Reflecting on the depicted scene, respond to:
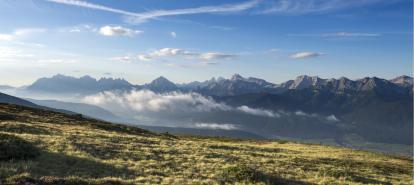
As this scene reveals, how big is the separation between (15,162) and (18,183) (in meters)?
7.06

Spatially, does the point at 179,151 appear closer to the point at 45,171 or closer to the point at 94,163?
the point at 94,163

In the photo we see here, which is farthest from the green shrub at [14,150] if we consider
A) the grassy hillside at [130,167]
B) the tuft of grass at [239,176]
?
the tuft of grass at [239,176]

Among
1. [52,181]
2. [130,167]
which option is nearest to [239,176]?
[130,167]

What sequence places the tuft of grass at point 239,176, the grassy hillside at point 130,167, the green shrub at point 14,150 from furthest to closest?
the tuft of grass at point 239,176
the green shrub at point 14,150
the grassy hillside at point 130,167

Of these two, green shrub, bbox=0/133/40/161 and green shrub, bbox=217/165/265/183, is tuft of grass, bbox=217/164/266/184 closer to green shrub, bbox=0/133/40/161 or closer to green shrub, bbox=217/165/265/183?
green shrub, bbox=217/165/265/183

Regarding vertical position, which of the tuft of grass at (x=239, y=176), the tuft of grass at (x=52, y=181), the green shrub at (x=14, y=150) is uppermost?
the green shrub at (x=14, y=150)

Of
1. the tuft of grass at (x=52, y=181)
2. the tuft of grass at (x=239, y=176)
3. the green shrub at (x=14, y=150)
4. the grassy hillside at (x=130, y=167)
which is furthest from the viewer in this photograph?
the tuft of grass at (x=239, y=176)

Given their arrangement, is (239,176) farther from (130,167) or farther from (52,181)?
(52,181)

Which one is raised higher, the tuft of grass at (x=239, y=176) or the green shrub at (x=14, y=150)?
the green shrub at (x=14, y=150)

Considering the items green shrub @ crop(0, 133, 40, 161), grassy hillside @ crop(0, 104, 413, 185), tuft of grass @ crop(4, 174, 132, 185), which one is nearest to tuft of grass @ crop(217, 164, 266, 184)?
grassy hillside @ crop(0, 104, 413, 185)

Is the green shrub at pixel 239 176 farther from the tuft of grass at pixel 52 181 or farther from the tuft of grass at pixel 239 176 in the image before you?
the tuft of grass at pixel 52 181

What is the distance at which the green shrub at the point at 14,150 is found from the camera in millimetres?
26203

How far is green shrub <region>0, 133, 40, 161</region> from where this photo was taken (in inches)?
1032

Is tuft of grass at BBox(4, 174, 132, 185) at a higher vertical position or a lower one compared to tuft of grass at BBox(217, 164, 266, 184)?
lower
